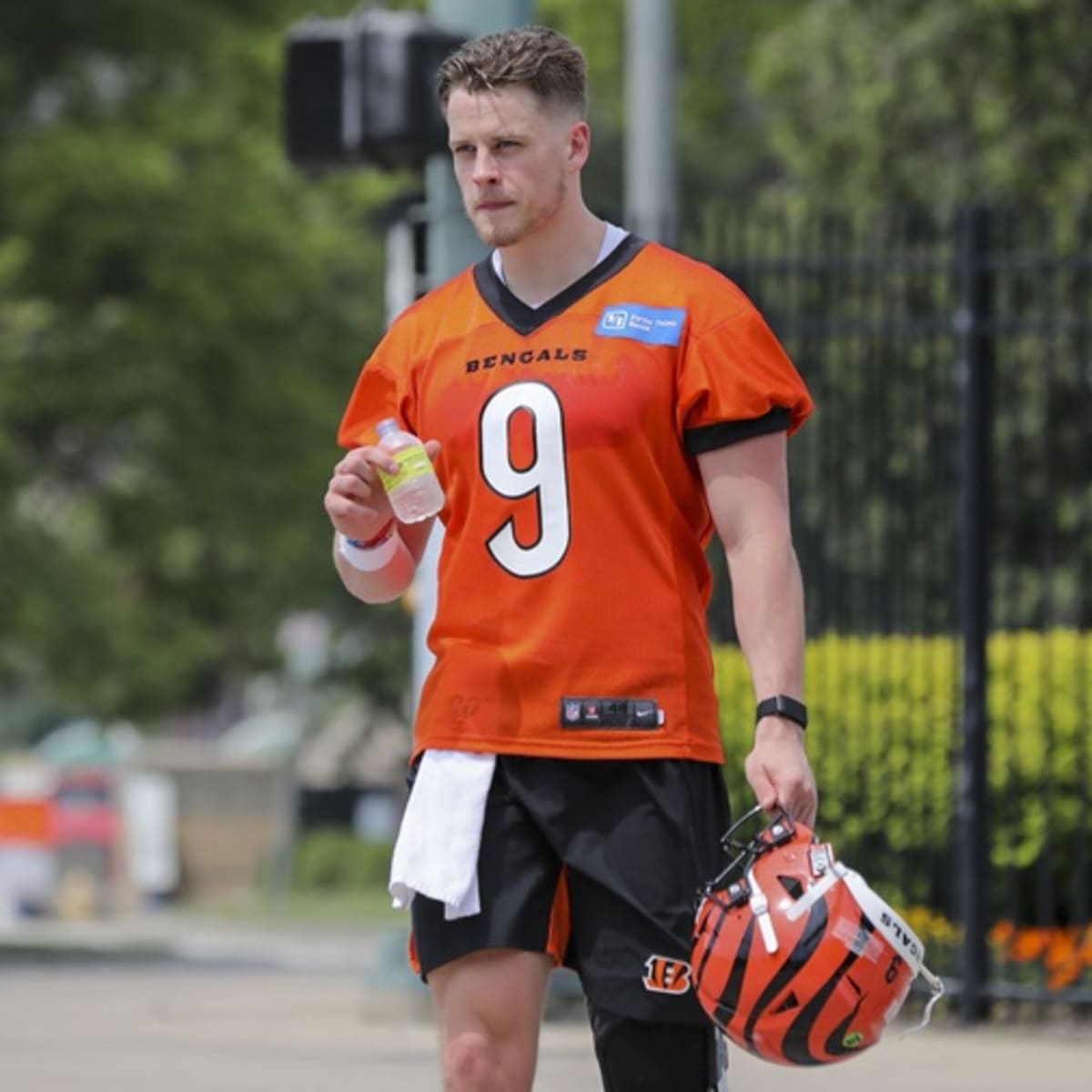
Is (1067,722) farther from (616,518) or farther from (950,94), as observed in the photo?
(950,94)

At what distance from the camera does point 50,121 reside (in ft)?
69.0

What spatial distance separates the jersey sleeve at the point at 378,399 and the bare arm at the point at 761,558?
0.52 metres

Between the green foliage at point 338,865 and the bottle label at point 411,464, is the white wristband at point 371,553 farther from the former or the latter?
the green foliage at point 338,865

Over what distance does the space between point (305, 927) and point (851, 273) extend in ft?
52.6

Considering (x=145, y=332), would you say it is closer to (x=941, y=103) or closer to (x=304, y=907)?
(x=941, y=103)

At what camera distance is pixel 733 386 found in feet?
14.4

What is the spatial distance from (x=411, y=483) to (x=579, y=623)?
1.08 feet

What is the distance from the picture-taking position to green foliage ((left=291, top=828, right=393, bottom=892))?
33875 millimetres

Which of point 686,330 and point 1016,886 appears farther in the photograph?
point 1016,886

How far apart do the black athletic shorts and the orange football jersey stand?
5cm

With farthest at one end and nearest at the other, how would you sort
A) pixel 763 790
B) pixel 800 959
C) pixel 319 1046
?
pixel 319 1046, pixel 763 790, pixel 800 959

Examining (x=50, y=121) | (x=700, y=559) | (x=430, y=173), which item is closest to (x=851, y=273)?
(x=430, y=173)

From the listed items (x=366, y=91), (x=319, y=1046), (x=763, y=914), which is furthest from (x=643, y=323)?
(x=319, y=1046)

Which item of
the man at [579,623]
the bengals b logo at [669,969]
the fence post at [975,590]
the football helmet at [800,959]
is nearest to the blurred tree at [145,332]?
the fence post at [975,590]
